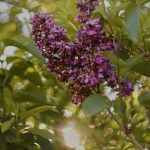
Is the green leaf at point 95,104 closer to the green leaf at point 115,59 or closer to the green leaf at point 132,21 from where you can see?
the green leaf at point 115,59

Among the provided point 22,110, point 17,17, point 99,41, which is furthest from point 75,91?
point 17,17

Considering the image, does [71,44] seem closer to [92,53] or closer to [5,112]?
[92,53]

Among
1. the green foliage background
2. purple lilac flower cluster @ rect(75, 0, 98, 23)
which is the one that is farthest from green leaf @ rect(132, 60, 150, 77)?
purple lilac flower cluster @ rect(75, 0, 98, 23)

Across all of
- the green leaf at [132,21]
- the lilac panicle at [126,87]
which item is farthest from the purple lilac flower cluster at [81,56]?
the green leaf at [132,21]

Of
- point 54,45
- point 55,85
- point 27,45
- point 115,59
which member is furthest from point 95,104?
point 55,85

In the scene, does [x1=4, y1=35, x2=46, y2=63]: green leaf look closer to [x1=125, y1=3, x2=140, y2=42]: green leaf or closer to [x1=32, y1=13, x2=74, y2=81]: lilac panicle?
[x1=32, y1=13, x2=74, y2=81]: lilac panicle

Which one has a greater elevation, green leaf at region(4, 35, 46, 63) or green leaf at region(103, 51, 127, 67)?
green leaf at region(4, 35, 46, 63)
